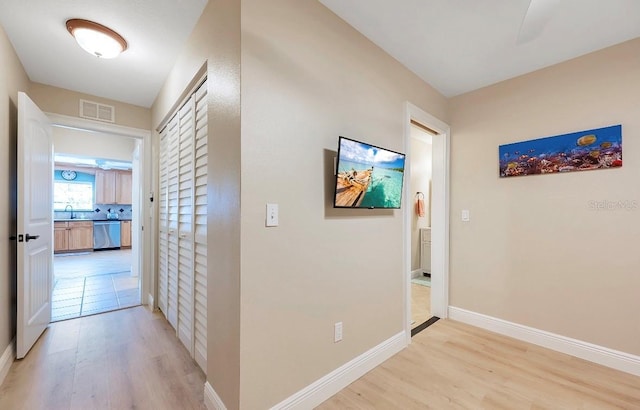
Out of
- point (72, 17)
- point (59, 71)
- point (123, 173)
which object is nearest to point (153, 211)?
point (59, 71)

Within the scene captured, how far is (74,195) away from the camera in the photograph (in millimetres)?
7359

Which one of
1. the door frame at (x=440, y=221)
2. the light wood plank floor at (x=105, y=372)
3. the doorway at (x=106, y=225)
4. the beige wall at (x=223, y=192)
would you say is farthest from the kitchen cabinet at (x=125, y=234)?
the door frame at (x=440, y=221)

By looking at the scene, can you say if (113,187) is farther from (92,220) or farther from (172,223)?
(172,223)

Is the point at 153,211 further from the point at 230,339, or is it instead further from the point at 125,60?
the point at 230,339

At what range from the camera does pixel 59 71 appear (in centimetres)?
247

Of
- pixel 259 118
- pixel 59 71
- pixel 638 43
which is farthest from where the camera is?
pixel 59 71

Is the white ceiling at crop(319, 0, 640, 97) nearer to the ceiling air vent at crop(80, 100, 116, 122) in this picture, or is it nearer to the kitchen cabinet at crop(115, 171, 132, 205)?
the ceiling air vent at crop(80, 100, 116, 122)

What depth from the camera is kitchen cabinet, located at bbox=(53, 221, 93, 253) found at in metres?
6.66

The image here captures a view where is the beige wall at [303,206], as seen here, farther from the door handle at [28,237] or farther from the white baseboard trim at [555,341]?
the door handle at [28,237]

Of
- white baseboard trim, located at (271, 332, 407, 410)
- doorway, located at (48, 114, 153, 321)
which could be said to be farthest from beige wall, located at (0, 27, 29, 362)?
white baseboard trim, located at (271, 332, 407, 410)

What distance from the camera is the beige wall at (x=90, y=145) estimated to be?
444 cm

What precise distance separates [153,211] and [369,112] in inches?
106

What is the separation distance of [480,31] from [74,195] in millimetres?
9725

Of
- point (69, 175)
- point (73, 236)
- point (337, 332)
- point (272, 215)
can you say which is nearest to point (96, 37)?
point (272, 215)
